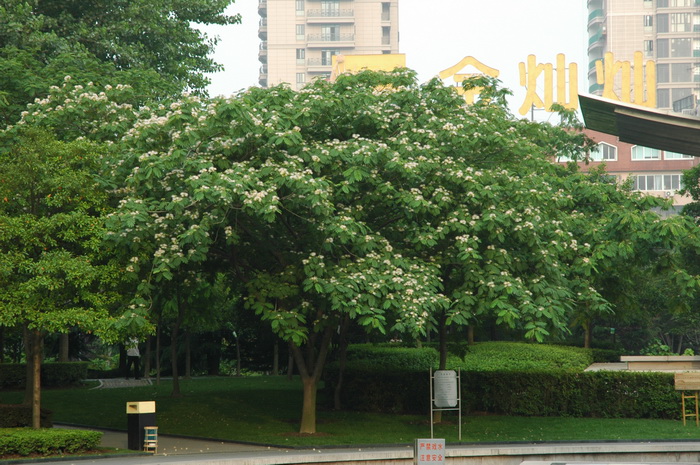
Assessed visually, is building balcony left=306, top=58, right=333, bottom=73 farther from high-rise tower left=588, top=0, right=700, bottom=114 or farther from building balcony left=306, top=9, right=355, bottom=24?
high-rise tower left=588, top=0, right=700, bottom=114

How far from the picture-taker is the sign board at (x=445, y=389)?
24.5 meters

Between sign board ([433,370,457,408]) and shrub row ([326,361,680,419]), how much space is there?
139 inches

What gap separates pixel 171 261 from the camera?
19797 mm

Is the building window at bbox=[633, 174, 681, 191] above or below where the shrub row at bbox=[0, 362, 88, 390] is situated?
above

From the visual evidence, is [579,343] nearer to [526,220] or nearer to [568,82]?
[526,220]

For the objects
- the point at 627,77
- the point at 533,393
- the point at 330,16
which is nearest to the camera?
the point at 533,393

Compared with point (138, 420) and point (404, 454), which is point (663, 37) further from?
point (138, 420)

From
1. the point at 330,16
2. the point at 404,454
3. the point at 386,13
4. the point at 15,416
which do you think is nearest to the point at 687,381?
the point at 404,454

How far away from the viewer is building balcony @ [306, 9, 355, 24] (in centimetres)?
13809

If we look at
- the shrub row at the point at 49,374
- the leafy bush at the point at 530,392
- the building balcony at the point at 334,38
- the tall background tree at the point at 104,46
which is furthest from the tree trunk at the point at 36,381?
the building balcony at the point at 334,38

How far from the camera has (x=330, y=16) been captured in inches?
5423

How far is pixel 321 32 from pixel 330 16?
3.04 meters

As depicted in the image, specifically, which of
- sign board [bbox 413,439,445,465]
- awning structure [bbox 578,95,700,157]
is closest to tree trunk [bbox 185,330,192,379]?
awning structure [bbox 578,95,700,157]

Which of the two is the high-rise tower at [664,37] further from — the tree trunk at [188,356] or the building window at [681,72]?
the tree trunk at [188,356]
